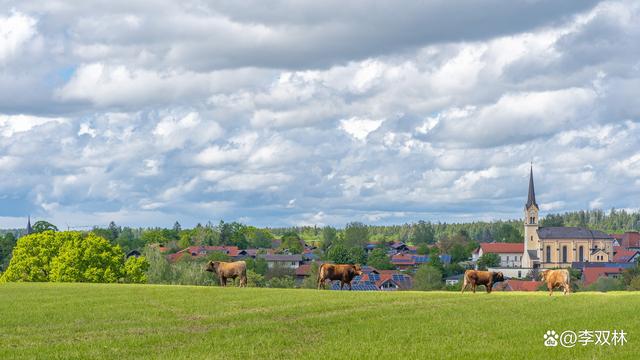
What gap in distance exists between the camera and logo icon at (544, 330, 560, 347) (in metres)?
29.4

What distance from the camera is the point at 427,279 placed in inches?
7446

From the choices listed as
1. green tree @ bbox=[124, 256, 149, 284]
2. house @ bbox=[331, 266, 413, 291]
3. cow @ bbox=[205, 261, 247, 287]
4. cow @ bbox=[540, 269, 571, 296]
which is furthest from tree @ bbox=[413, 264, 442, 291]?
cow @ bbox=[540, 269, 571, 296]

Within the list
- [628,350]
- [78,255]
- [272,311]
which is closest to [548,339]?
[628,350]

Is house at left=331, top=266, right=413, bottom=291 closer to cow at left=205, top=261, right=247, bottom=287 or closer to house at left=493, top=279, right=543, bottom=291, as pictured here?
house at left=493, top=279, right=543, bottom=291

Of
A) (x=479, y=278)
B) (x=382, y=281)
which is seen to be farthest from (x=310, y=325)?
(x=382, y=281)

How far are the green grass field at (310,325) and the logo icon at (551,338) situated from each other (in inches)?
11.9

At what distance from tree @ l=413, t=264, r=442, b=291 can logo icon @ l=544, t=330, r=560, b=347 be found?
151351 millimetres

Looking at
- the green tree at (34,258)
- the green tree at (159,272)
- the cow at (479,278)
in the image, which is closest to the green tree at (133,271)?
the green tree at (34,258)

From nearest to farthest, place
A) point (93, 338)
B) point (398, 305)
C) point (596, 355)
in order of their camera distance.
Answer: point (596, 355) → point (93, 338) → point (398, 305)

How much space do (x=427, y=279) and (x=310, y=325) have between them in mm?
156417

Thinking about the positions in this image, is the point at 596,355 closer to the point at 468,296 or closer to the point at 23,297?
the point at 468,296

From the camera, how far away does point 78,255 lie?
94250mm

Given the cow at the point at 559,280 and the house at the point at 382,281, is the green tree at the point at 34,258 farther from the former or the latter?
the house at the point at 382,281

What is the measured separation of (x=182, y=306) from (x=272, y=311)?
6366 mm
